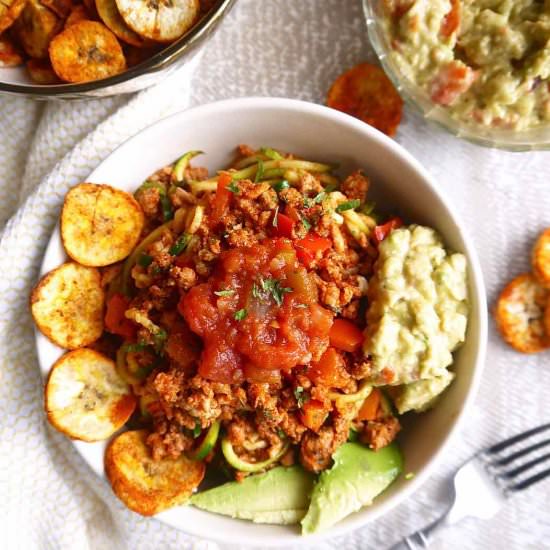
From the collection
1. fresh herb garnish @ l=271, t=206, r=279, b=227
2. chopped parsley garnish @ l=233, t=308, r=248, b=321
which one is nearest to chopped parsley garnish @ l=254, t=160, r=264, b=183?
fresh herb garnish @ l=271, t=206, r=279, b=227

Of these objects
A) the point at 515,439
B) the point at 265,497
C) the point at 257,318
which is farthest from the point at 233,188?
the point at 515,439

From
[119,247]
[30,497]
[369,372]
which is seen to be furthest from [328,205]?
[30,497]

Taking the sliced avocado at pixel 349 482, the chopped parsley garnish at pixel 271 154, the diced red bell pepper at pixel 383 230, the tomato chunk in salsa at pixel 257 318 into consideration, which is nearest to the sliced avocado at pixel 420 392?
the sliced avocado at pixel 349 482

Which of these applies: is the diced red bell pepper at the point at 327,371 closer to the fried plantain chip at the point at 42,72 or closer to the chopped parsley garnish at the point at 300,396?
the chopped parsley garnish at the point at 300,396

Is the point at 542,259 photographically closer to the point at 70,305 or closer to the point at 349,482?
the point at 349,482

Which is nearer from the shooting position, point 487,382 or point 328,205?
point 328,205

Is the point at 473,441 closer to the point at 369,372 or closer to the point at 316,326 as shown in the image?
the point at 369,372

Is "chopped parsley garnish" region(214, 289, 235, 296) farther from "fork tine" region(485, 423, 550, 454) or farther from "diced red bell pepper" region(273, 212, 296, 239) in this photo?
"fork tine" region(485, 423, 550, 454)
